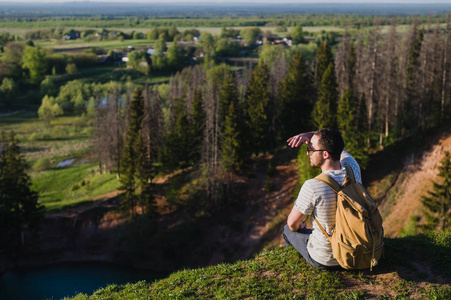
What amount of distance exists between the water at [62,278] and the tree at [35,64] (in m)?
100

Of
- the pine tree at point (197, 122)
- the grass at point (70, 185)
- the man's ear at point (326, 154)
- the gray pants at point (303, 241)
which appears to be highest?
the man's ear at point (326, 154)

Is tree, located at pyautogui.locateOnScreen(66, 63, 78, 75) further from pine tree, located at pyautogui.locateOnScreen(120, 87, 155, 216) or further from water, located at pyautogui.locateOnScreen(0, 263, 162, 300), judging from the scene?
water, located at pyautogui.locateOnScreen(0, 263, 162, 300)

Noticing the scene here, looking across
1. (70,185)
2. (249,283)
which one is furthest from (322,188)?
(70,185)

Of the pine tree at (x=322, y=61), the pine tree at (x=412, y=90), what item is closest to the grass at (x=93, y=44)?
the pine tree at (x=322, y=61)

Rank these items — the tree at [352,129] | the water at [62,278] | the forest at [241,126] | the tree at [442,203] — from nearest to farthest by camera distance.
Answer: the tree at [442,203] → the water at [62,278] → the tree at [352,129] → the forest at [241,126]

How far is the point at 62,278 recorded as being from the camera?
35062 millimetres

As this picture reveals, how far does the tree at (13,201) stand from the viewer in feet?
121

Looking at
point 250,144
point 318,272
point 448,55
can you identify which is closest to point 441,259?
point 318,272

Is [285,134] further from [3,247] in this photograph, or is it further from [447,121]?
[3,247]

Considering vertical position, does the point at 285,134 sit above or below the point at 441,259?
below

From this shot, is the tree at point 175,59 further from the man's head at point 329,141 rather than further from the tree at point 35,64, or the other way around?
the man's head at point 329,141

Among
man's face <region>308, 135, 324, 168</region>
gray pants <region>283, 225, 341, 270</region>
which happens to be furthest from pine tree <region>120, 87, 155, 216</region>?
man's face <region>308, 135, 324, 168</region>

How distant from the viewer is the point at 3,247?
38.0 m

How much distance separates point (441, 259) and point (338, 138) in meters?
5.08
